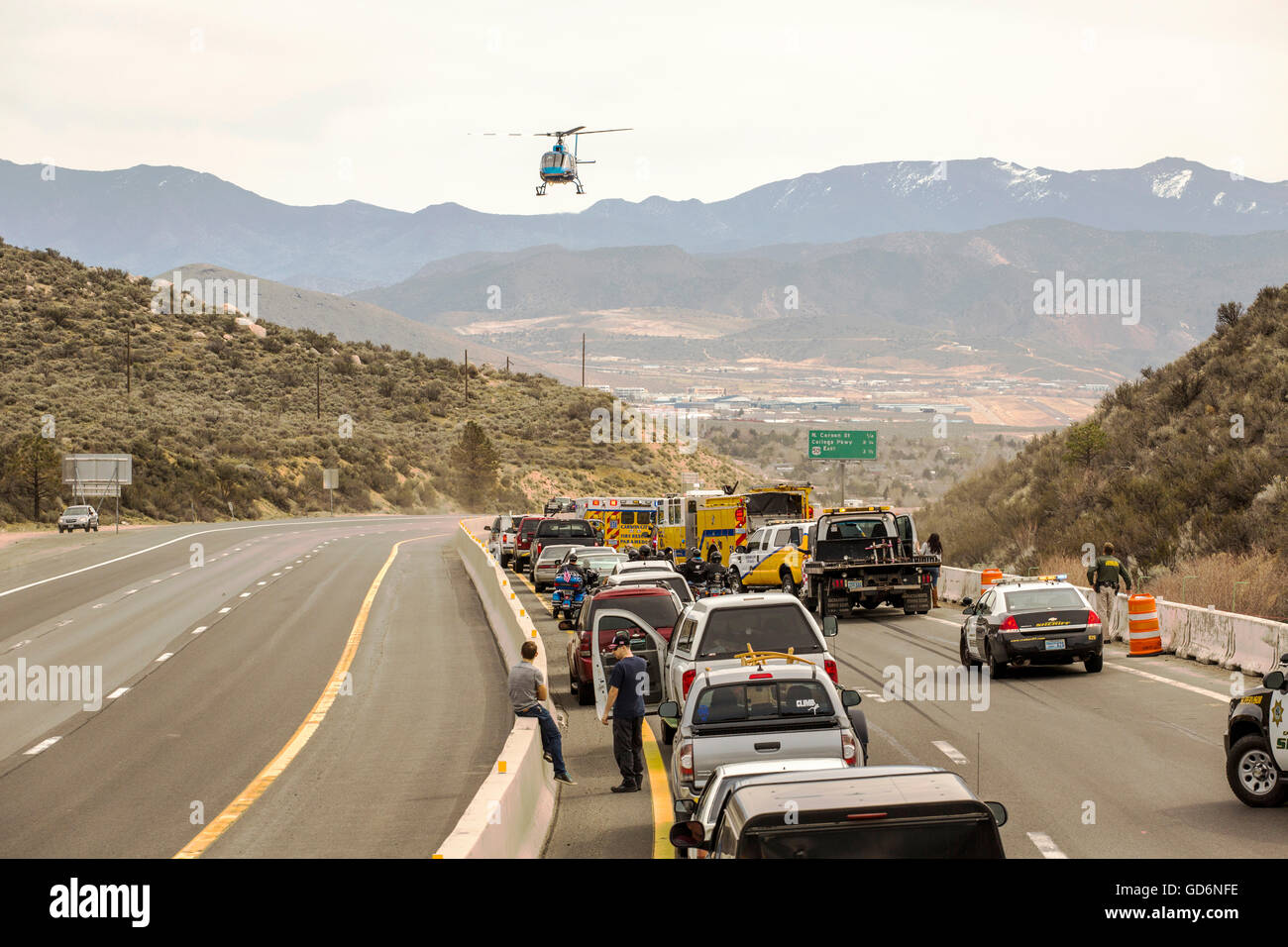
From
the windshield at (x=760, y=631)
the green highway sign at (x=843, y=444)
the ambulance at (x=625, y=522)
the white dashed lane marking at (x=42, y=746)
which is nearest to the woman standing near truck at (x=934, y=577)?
the ambulance at (x=625, y=522)

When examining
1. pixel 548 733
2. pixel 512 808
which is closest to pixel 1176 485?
pixel 548 733

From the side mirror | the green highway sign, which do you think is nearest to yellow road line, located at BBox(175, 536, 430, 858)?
the side mirror

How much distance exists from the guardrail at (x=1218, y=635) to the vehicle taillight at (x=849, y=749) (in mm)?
10482

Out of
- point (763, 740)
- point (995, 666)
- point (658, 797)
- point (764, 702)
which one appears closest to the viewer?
point (763, 740)

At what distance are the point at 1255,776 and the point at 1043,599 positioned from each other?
9169 millimetres

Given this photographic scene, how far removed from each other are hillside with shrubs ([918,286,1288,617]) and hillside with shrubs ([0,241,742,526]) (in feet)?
157

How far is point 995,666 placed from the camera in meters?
20.6

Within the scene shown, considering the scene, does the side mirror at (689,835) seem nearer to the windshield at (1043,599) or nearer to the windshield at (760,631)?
the windshield at (760,631)

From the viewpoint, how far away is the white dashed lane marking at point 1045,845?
10124 mm

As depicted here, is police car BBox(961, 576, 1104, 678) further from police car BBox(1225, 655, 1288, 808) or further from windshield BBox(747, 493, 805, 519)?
windshield BBox(747, 493, 805, 519)

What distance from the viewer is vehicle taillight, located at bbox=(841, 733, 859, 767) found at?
10812 mm

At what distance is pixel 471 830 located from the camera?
8.27m

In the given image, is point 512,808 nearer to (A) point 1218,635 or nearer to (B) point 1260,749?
(B) point 1260,749
